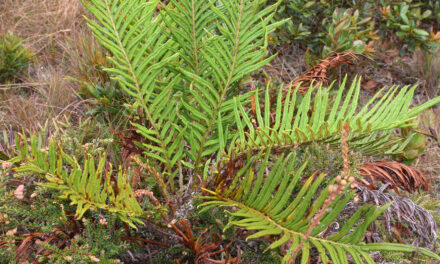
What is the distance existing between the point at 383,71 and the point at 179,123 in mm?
1959

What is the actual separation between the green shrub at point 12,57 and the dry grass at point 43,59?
59 mm

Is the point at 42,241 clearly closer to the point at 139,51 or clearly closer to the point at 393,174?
the point at 139,51

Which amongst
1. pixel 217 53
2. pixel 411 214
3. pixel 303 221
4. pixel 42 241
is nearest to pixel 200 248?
pixel 303 221

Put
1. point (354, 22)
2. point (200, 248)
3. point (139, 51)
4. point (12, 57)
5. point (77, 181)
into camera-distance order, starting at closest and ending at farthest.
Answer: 1. point (77, 181)
2. point (200, 248)
3. point (139, 51)
4. point (12, 57)
5. point (354, 22)

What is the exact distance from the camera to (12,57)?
7.95 feet

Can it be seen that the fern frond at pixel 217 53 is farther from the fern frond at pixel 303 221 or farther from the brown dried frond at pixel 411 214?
the brown dried frond at pixel 411 214

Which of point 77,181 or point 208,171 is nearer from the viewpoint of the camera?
point 77,181

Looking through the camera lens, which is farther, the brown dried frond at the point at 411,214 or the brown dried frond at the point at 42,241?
the brown dried frond at the point at 411,214

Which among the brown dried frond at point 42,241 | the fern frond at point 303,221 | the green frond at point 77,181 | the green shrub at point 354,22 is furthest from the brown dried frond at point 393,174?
the green shrub at point 354,22

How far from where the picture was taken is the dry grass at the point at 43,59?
218 cm

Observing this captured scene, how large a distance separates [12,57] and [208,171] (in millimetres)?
1553

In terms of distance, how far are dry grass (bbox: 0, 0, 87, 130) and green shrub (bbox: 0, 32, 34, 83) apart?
0.06 m

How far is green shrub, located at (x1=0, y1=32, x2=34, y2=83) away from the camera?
2.39 m

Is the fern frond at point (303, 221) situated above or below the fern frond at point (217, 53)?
below
